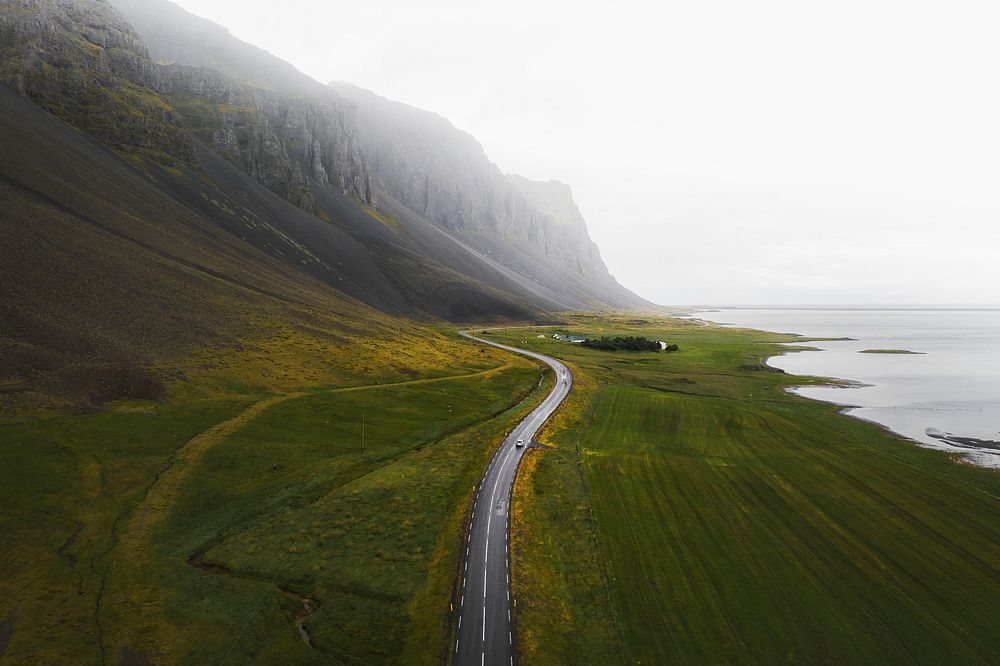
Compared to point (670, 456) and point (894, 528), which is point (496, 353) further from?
point (894, 528)

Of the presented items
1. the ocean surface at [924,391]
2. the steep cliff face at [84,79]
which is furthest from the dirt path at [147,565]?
the steep cliff face at [84,79]

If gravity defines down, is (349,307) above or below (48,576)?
above

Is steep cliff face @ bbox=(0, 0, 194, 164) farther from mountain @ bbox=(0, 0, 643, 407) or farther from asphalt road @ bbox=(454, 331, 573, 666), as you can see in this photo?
asphalt road @ bbox=(454, 331, 573, 666)

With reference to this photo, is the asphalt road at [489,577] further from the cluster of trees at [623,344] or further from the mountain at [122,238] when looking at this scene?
the cluster of trees at [623,344]

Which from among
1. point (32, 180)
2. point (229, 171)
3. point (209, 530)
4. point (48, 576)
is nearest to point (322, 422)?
point (209, 530)

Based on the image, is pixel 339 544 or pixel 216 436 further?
pixel 216 436

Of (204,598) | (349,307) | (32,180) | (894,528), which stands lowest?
(204,598)
